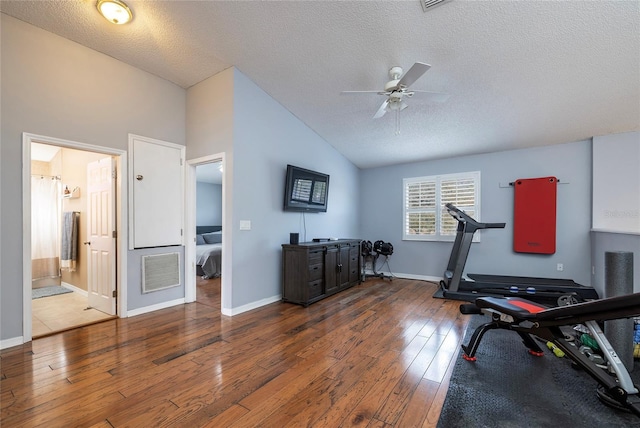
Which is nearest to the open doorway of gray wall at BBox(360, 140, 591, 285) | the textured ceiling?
the textured ceiling

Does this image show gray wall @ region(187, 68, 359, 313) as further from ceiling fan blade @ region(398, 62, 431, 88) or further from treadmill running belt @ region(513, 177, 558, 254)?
treadmill running belt @ region(513, 177, 558, 254)

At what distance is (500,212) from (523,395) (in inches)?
152

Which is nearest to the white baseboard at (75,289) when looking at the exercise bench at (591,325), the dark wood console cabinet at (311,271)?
the dark wood console cabinet at (311,271)

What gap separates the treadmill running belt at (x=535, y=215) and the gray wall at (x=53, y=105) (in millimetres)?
5792

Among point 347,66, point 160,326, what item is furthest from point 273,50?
point 160,326

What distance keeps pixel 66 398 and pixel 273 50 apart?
11.7ft

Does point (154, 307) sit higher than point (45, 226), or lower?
lower

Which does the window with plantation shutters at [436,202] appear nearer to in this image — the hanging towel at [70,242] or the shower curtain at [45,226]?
the hanging towel at [70,242]

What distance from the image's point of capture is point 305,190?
14.7 feet

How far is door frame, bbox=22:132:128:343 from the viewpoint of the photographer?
2650 millimetres

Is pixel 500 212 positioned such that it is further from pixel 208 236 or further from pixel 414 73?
pixel 208 236

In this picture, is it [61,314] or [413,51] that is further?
[61,314]

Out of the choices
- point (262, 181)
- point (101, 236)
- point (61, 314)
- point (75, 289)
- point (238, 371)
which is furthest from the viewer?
point (75, 289)

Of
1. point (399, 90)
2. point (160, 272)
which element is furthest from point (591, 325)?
point (160, 272)
